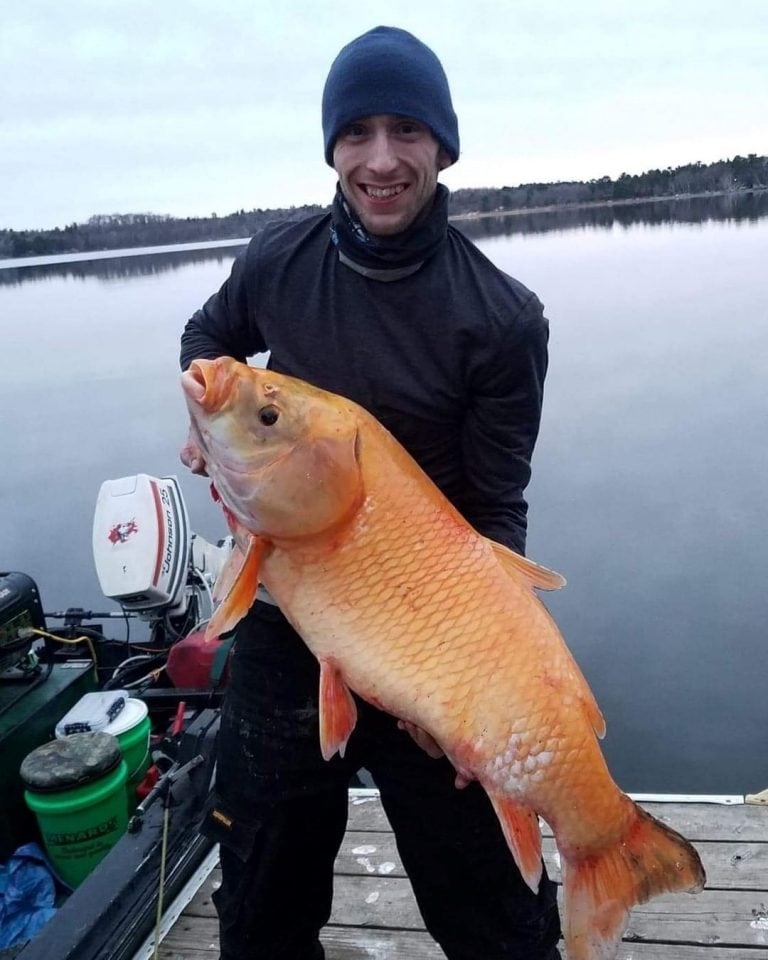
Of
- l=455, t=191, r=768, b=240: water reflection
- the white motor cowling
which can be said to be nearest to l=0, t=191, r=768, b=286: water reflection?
l=455, t=191, r=768, b=240: water reflection

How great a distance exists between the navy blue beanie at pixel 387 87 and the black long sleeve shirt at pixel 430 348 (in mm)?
278

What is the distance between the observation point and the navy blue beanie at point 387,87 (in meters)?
2.06

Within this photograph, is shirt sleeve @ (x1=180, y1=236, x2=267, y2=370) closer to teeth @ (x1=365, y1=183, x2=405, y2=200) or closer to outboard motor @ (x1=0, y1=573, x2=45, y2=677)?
teeth @ (x1=365, y1=183, x2=405, y2=200)

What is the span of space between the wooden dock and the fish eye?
195cm

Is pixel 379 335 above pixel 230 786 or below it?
above

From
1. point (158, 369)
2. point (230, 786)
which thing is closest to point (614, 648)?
point (230, 786)

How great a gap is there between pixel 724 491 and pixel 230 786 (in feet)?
31.0

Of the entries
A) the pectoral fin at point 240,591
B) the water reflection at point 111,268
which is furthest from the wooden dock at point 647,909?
the water reflection at point 111,268

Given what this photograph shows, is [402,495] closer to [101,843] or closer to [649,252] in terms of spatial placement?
[101,843]

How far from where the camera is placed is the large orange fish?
185cm

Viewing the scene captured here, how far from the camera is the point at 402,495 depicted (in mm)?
1957

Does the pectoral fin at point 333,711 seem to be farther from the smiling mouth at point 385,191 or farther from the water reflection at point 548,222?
the water reflection at point 548,222

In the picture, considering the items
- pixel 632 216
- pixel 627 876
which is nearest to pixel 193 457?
pixel 627 876

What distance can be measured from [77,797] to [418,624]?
90.6 inches
